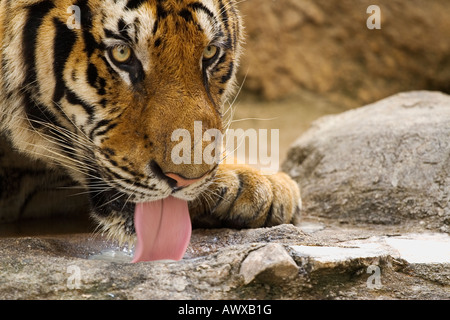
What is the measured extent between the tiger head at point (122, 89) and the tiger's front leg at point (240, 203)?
31 centimetres

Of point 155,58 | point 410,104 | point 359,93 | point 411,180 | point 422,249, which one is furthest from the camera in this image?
point 359,93

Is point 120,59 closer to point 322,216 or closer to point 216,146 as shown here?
point 216,146

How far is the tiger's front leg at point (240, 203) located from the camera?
2.07 metres

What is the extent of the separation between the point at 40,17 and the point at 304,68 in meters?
3.25

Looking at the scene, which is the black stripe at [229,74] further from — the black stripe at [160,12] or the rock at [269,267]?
the rock at [269,267]

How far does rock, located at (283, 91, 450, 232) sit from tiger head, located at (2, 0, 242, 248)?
2.66 ft

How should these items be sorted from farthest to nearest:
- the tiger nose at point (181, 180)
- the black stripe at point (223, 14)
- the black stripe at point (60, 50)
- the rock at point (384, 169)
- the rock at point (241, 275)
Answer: the rock at point (384, 169), the black stripe at point (223, 14), the black stripe at point (60, 50), the tiger nose at point (181, 180), the rock at point (241, 275)

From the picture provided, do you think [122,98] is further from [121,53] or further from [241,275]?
[241,275]

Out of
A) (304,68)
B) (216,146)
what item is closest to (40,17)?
(216,146)

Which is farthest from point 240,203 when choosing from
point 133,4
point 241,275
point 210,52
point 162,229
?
point 133,4

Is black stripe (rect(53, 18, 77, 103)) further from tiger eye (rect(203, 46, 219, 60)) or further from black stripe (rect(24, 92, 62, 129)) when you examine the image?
tiger eye (rect(203, 46, 219, 60))

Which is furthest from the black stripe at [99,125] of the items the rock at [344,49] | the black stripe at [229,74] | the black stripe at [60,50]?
the rock at [344,49]

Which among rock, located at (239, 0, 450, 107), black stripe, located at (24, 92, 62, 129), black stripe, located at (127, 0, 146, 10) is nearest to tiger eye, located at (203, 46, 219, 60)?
black stripe, located at (127, 0, 146, 10)
